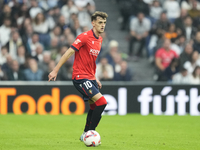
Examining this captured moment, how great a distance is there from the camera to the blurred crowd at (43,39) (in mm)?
14055

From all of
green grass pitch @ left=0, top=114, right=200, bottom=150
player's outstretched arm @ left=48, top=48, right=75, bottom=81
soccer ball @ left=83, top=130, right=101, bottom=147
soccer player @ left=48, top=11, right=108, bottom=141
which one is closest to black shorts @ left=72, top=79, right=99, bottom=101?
soccer player @ left=48, top=11, right=108, bottom=141

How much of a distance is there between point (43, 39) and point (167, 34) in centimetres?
486

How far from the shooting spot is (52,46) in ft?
49.8

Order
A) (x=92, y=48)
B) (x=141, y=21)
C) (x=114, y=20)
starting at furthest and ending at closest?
(x=114, y=20) → (x=141, y=21) → (x=92, y=48)

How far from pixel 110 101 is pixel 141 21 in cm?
444

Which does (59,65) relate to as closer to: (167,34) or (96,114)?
(96,114)

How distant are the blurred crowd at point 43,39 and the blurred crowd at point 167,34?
4.11ft

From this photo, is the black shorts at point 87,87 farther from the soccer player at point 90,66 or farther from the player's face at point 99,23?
the player's face at point 99,23

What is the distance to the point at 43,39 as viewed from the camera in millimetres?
15461

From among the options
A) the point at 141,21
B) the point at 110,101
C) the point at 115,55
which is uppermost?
the point at 141,21

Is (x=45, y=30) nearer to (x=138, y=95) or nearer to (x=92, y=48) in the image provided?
(x=138, y=95)

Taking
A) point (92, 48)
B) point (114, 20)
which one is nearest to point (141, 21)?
point (114, 20)

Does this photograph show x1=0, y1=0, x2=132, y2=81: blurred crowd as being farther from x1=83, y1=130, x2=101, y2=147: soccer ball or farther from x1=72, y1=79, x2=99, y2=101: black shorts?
x1=83, y1=130, x2=101, y2=147: soccer ball

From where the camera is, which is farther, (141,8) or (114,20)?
(114,20)
